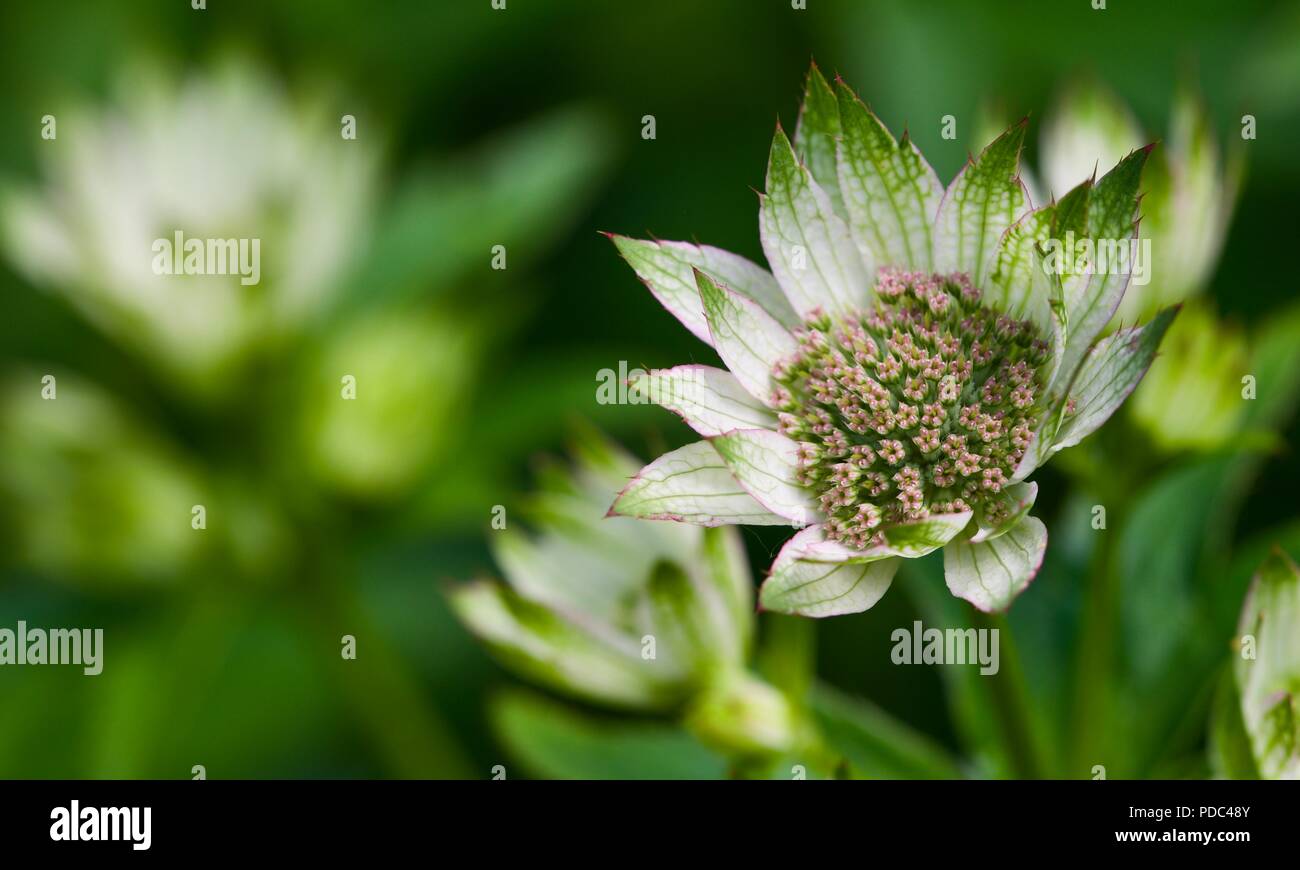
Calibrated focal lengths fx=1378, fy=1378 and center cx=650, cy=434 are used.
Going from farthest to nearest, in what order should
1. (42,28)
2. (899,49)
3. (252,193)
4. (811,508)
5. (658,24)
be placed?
(42,28), (658,24), (899,49), (252,193), (811,508)

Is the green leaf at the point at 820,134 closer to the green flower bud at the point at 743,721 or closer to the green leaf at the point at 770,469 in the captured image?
the green leaf at the point at 770,469

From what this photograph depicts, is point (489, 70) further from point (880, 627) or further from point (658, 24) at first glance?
point (880, 627)

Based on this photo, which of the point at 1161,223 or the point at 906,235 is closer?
the point at 906,235

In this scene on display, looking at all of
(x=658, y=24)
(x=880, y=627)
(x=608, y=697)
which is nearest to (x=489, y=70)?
(x=658, y=24)

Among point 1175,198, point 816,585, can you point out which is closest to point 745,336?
point 816,585

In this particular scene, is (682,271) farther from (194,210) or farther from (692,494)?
(194,210)
